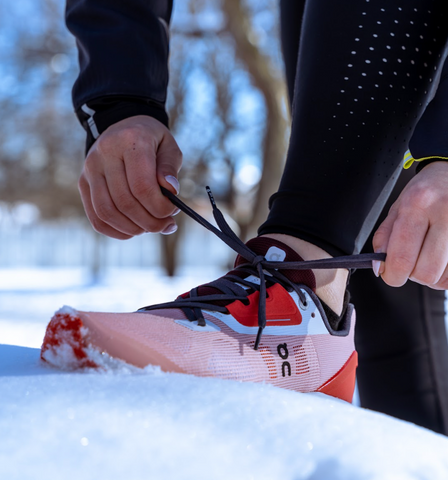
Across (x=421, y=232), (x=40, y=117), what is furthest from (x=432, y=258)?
(x=40, y=117)

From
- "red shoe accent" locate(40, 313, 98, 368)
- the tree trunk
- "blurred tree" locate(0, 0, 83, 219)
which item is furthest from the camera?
"blurred tree" locate(0, 0, 83, 219)

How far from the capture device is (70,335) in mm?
549

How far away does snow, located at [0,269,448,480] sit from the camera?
0.39 meters

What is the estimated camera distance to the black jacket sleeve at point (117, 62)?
964 millimetres

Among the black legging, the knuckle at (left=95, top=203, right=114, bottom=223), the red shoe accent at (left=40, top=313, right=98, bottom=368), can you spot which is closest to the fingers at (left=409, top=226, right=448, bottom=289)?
the black legging

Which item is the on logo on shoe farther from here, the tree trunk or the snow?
the tree trunk

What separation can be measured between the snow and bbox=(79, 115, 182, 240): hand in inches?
15.9

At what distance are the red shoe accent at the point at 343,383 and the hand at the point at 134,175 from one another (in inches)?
16.1

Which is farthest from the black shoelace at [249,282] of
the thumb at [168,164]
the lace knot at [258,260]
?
the thumb at [168,164]

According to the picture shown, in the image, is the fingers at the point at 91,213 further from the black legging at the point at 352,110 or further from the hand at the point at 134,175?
the black legging at the point at 352,110

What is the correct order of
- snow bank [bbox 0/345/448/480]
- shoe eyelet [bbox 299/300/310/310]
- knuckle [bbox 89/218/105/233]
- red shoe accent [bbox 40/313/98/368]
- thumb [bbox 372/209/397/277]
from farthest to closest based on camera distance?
knuckle [bbox 89/218/105/233]
shoe eyelet [bbox 299/300/310/310]
thumb [bbox 372/209/397/277]
red shoe accent [bbox 40/313/98/368]
snow bank [bbox 0/345/448/480]

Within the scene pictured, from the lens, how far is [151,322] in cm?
62

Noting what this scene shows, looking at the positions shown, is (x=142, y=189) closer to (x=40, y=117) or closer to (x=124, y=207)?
(x=124, y=207)

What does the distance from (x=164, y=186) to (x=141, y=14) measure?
0.42 m
